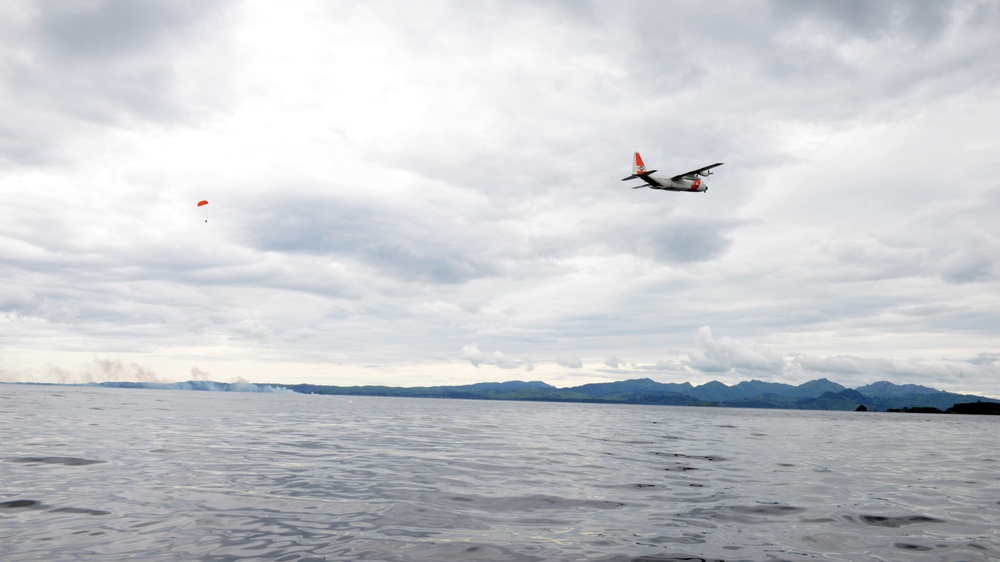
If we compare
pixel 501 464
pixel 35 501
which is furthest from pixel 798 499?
pixel 35 501

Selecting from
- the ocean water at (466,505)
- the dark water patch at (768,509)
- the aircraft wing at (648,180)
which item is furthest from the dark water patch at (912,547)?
the aircraft wing at (648,180)

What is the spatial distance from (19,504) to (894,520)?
26.5 metres

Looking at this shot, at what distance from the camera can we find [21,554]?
1245 cm

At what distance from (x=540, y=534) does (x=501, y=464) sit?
14901 millimetres

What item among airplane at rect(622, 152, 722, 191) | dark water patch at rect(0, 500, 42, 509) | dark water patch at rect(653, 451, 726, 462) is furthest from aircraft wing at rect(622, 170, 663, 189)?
dark water patch at rect(0, 500, 42, 509)

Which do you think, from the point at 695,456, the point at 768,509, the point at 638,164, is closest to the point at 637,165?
the point at 638,164

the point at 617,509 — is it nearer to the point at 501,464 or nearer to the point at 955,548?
the point at 955,548

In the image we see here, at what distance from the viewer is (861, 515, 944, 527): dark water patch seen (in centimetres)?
1762

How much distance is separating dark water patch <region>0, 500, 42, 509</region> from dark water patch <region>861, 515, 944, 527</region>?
81.9 ft

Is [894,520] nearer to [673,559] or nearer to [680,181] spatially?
[673,559]

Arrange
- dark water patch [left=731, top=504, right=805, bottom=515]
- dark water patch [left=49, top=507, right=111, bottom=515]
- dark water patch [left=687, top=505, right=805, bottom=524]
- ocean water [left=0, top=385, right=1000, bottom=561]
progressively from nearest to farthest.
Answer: ocean water [left=0, top=385, right=1000, bottom=561]
dark water patch [left=49, top=507, right=111, bottom=515]
dark water patch [left=687, top=505, right=805, bottom=524]
dark water patch [left=731, top=504, right=805, bottom=515]

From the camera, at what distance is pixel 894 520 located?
18.2 meters

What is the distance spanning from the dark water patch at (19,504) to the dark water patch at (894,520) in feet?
81.9

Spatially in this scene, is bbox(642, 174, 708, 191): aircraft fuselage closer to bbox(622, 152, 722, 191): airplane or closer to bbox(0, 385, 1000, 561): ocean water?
bbox(622, 152, 722, 191): airplane
